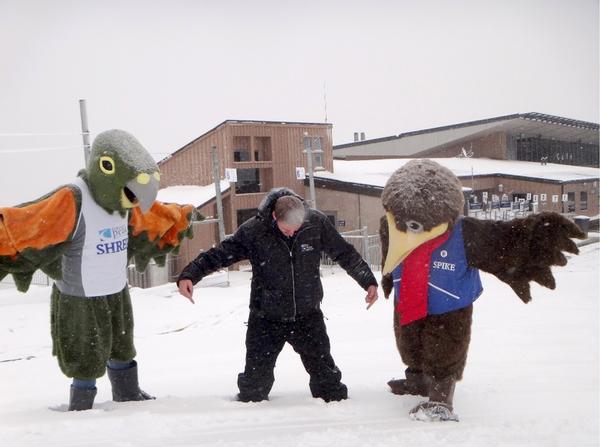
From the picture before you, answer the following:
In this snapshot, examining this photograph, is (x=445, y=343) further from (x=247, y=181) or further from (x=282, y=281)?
(x=247, y=181)

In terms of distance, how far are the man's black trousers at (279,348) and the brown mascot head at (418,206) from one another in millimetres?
601

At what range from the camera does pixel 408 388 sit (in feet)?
9.39

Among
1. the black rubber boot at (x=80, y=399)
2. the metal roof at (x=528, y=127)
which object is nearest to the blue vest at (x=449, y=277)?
the black rubber boot at (x=80, y=399)

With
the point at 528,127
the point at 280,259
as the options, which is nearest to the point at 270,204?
the point at 280,259

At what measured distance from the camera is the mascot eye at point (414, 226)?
8.50 ft

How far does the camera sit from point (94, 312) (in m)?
2.84

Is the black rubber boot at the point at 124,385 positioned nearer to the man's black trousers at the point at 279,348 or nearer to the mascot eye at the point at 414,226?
the man's black trousers at the point at 279,348

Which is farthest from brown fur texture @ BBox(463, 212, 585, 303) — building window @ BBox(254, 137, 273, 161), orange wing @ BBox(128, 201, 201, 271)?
building window @ BBox(254, 137, 273, 161)

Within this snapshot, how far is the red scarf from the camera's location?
2.64m

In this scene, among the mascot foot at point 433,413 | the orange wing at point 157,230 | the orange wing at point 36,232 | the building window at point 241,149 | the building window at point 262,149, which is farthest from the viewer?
the building window at point 262,149

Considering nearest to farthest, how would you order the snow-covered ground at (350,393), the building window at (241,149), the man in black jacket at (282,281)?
the snow-covered ground at (350,393) → the man in black jacket at (282,281) → the building window at (241,149)

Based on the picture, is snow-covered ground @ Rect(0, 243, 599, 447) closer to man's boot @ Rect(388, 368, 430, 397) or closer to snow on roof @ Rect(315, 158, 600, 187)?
man's boot @ Rect(388, 368, 430, 397)

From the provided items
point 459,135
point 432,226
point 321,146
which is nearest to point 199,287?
point 432,226

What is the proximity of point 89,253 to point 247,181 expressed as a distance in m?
16.6
